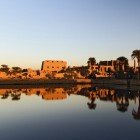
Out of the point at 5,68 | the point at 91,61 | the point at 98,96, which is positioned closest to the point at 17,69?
the point at 5,68

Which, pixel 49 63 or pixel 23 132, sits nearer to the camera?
pixel 23 132

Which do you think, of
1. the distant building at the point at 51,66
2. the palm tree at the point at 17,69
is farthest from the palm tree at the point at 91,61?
the palm tree at the point at 17,69

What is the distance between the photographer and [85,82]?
123 m

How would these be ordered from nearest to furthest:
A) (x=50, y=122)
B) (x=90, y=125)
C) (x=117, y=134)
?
(x=117, y=134) < (x=90, y=125) < (x=50, y=122)

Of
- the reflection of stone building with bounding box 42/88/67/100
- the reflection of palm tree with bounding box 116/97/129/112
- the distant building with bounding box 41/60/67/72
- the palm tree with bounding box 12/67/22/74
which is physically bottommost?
the reflection of palm tree with bounding box 116/97/129/112

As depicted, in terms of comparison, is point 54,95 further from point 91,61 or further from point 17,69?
point 17,69

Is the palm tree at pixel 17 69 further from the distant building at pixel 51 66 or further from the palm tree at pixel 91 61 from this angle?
the palm tree at pixel 91 61

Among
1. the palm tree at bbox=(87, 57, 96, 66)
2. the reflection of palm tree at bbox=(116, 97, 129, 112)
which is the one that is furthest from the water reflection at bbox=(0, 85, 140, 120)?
the palm tree at bbox=(87, 57, 96, 66)

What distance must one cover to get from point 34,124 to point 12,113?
8943mm

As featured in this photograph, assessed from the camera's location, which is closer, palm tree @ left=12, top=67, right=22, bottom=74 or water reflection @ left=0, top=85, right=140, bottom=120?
water reflection @ left=0, top=85, right=140, bottom=120

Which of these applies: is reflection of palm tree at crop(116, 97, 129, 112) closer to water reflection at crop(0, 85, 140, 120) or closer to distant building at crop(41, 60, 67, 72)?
water reflection at crop(0, 85, 140, 120)

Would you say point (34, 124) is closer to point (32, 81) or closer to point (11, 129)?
point (11, 129)

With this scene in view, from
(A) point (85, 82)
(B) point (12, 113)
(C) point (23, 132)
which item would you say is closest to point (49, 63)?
(A) point (85, 82)

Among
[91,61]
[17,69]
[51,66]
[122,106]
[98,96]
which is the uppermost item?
[91,61]
